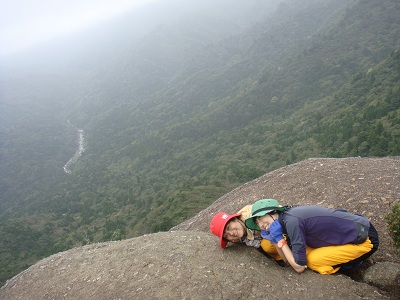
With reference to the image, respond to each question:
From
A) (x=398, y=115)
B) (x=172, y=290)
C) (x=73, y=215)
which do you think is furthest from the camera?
(x=73, y=215)

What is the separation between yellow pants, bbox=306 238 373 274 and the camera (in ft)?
17.6

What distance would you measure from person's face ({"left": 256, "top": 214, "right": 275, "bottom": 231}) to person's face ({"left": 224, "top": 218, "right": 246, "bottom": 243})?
50cm

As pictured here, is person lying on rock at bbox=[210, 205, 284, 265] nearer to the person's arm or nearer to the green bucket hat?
the green bucket hat

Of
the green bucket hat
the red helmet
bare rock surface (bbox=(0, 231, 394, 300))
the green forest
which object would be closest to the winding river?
the green forest

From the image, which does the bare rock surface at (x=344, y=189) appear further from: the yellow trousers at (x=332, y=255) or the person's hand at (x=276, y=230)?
the person's hand at (x=276, y=230)

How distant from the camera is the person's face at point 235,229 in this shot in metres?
5.97

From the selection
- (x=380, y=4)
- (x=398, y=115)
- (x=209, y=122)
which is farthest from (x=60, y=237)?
(x=380, y=4)

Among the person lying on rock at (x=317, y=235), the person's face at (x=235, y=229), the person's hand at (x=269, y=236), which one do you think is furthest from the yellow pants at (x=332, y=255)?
the person's face at (x=235, y=229)

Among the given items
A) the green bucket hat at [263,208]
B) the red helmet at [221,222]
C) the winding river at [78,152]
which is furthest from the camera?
the winding river at [78,152]

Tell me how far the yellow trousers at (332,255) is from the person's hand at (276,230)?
72 cm

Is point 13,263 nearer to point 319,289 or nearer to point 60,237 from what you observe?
point 60,237

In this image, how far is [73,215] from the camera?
69500 millimetres

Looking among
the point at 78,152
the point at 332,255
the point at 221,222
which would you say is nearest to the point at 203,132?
the point at 78,152

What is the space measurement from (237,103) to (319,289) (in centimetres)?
8687
